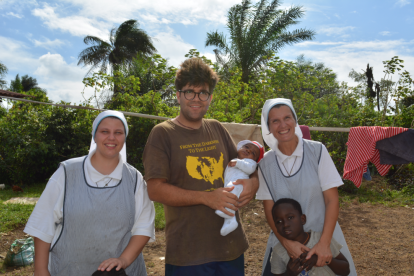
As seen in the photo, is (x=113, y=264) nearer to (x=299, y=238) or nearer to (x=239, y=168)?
(x=239, y=168)

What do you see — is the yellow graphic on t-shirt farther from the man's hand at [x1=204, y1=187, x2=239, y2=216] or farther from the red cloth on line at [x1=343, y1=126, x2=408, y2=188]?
the red cloth on line at [x1=343, y1=126, x2=408, y2=188]

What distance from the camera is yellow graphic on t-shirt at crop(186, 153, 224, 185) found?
220cm

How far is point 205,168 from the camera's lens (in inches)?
88.6

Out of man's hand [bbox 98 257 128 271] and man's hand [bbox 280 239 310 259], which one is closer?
man's hand [bbox 98 257 128 271]

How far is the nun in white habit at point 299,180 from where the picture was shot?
2207 millimetres

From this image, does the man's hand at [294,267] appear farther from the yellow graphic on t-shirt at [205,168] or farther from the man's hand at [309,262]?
the yellow graphic on t-shirt at [205,168]

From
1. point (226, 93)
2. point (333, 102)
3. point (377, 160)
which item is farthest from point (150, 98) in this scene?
point (377, 160)

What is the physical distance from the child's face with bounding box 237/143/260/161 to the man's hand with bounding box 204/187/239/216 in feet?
1.59

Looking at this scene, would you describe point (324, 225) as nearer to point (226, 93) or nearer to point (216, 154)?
point (216, 154)

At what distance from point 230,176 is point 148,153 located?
63 cm

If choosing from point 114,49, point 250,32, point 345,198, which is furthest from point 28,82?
point 345,198

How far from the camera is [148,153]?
2125 mm

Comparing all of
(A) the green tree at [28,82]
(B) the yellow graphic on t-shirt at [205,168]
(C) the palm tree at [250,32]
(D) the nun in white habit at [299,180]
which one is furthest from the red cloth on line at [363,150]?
(A) the green tree at [28,82]

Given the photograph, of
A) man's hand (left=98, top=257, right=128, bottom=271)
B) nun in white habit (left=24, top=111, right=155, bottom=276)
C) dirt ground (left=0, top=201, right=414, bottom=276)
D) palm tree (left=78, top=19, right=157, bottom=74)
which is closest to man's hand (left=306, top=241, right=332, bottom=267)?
nun in white habit (left=24, top=111, right=155, bottom=276)
